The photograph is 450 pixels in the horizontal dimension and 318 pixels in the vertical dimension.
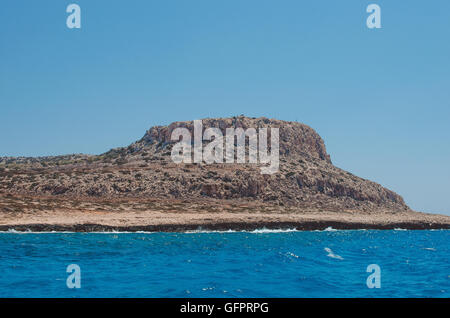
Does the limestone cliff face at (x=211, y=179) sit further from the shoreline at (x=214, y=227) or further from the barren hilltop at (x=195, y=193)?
the shoreline at (x=214, y=227)

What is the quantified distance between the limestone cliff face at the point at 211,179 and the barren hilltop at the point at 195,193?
0.63 feet

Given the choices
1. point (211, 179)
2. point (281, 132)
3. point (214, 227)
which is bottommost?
point (214, 227)

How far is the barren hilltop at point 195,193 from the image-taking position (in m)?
59.5

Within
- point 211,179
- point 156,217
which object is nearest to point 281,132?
point 211,179

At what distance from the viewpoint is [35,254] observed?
27.7 metres

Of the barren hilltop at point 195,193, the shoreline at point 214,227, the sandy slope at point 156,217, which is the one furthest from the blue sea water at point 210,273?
the barren hilltop at point 195,193

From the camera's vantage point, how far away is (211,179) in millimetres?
92312

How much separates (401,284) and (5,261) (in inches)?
803

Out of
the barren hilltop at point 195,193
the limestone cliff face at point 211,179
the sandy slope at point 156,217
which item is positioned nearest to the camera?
the sandy slope at point 156,217

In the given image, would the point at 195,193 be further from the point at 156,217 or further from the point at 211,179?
the point at 156,217

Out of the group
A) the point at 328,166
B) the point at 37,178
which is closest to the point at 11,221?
the point at 37,178

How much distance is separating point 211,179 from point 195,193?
6.98 meters
